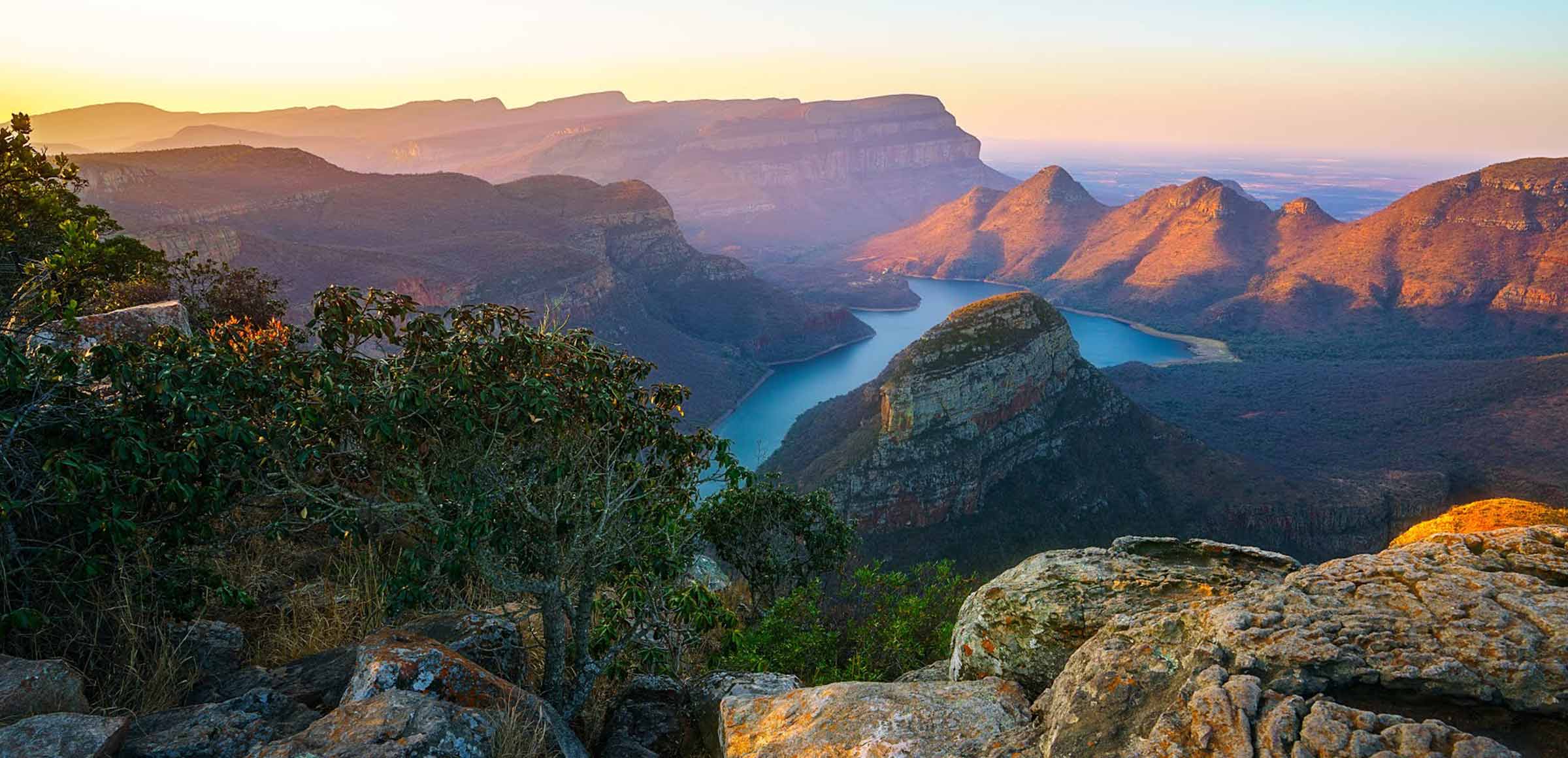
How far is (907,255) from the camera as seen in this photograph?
186125mm

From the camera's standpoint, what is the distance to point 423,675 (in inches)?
175

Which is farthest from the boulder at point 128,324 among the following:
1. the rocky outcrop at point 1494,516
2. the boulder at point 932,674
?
the rocky outcrop at point 1494,516

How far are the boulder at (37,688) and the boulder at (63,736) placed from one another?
23 centimetres

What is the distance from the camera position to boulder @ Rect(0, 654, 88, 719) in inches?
144

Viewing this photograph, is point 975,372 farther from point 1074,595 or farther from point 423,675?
point 423,675

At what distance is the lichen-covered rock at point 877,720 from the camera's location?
13.4 feet

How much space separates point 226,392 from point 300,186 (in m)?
99.4

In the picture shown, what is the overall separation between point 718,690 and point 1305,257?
143m

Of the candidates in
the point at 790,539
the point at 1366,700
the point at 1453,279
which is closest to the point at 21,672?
the point at 1366,700

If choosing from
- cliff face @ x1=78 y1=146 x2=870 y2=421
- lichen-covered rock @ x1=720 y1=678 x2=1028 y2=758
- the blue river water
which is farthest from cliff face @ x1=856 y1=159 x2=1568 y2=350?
lichen-covered rock @ x1=720 y1=678 x2=1028 y2=758

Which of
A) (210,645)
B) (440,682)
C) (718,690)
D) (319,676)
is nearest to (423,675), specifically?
(440,682)

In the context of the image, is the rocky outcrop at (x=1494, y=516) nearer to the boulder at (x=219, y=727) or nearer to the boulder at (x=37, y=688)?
the boulder at (x=219, y=727)

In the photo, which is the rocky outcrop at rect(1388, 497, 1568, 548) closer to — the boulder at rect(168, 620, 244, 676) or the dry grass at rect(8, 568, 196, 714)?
the boulder at rect(168, 620, 244, 676)

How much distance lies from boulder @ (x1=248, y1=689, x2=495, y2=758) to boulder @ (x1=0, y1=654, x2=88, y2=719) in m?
1.22
